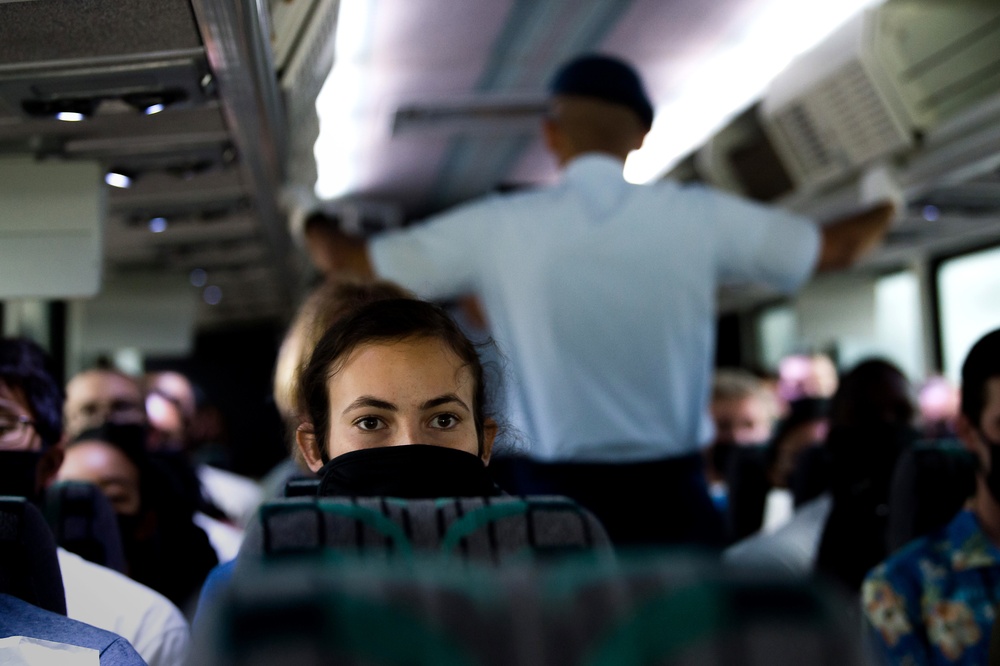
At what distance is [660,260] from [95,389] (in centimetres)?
263

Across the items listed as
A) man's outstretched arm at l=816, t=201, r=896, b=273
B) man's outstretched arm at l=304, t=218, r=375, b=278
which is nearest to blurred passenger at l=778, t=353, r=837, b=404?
man's outstretched arm at l=816, t=201, r=896, b=273

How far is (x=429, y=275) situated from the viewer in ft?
8.80

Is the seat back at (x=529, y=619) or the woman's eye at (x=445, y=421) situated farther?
the woman's eye at (x=445, y=421)

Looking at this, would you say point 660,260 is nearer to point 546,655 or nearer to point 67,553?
point 67,553

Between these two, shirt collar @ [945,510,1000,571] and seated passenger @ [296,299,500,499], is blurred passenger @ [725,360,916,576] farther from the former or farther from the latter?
seated passenger @ [296,299,500,499]

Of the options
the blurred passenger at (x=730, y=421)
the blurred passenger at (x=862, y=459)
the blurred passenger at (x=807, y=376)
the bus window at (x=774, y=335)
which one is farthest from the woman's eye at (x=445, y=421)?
the bus window at (x=774, y=335)

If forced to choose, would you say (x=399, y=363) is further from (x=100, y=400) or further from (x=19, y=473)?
(x=100, y=400)

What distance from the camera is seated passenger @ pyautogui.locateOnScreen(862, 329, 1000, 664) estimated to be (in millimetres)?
1982

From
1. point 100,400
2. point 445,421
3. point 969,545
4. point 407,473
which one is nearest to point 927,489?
point 969,545

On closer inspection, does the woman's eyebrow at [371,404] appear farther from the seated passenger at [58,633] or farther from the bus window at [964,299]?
the bus window at [964,299]

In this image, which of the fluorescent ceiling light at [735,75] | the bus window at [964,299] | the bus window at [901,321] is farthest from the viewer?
the bus window at [901,321]

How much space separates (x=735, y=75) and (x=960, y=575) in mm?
3441

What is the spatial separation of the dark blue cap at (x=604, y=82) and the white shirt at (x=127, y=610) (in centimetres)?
168

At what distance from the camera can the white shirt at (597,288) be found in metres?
2.58
